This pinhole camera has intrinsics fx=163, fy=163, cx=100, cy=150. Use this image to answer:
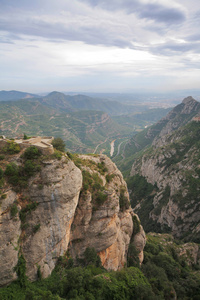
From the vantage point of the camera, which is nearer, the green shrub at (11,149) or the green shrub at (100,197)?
the green shrub at (11,149)

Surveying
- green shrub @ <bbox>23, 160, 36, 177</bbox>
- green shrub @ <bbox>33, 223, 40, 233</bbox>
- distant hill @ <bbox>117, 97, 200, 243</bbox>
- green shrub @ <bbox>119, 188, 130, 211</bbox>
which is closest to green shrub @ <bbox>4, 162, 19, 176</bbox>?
green shrub @ <bbox>23, 160, 36, 177</bbox>

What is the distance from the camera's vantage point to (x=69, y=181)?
28062 mm

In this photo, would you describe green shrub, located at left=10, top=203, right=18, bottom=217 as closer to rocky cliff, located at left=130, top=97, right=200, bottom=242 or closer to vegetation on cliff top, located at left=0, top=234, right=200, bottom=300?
vegetation on cliff top, located at left=0, top=234, right=200, bottom=300

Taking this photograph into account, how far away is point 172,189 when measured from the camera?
9025 cm

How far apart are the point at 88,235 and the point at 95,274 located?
6208mm

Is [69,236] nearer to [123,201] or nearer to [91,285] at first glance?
[91,285]

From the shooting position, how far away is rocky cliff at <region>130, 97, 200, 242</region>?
76.8 metres

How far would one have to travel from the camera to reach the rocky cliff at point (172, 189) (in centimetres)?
7675

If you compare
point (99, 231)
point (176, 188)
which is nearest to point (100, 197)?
point (99, 231)

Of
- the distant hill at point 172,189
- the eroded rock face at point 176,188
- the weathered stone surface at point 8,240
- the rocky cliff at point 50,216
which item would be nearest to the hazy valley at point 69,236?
the rocky cliff at point 50,216

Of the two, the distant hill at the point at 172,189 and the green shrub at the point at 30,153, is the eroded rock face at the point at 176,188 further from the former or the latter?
the green shrub at the point at 30,153

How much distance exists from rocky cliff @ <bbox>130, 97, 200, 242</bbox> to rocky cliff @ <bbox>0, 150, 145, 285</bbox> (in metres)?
53.8

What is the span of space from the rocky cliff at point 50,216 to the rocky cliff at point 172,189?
5377 centimetres

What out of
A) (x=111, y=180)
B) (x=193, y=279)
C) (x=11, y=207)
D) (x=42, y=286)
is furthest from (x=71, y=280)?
(x=193, y=279)
